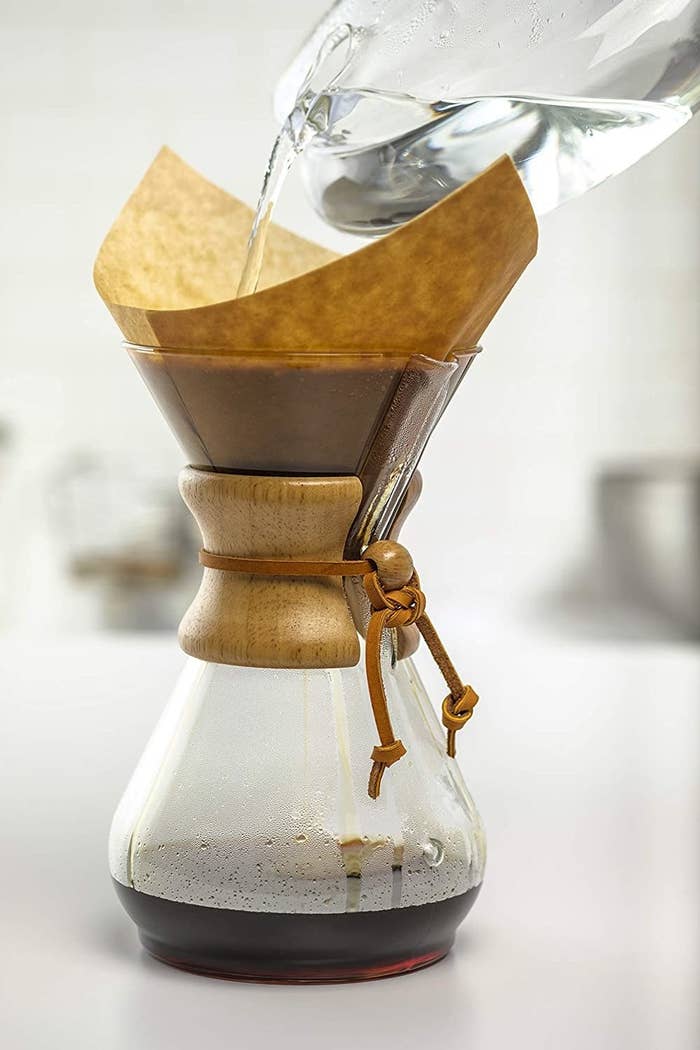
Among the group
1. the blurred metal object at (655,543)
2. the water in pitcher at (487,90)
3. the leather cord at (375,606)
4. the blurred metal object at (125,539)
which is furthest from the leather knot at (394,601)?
the blurred metal object at (655,543)

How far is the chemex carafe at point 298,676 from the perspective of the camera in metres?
0.38

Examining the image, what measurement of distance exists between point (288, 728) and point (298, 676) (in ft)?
0.05

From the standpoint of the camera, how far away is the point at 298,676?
397 mm

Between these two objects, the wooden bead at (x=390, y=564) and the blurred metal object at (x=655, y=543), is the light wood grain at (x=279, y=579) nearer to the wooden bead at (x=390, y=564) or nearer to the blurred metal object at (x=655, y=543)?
the wooden bead at (x=390, y=564)

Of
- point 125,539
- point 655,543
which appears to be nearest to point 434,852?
point 125,539

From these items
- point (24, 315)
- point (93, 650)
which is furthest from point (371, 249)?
point (24, 315)

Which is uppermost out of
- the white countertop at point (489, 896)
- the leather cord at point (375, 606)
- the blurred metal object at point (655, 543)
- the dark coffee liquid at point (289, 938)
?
the leather cord at point (375, 606)

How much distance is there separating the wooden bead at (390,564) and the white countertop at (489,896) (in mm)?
108

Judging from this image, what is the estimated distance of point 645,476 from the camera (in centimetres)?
291

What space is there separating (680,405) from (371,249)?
2659mm

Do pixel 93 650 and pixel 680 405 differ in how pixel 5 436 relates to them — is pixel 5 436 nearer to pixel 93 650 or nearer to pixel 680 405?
pixel 680 405

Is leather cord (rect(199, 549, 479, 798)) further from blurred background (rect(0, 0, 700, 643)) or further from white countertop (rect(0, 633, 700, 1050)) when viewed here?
blurred background (rect(0, 0, 700, 643))

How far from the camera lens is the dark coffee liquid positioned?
388 mm

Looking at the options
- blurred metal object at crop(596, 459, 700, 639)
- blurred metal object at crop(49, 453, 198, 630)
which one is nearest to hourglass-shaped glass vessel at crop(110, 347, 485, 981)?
blurred metal object at crop(49, 453, 198, 630)
